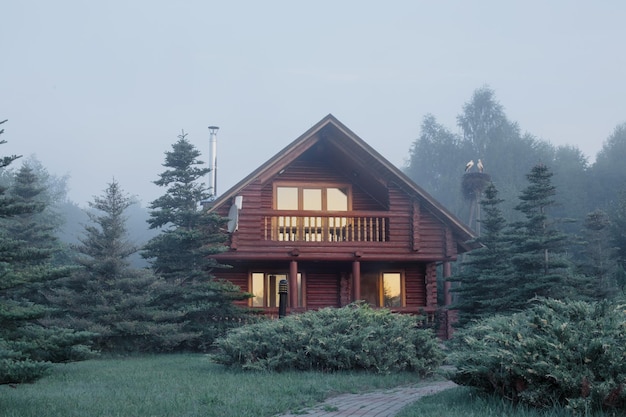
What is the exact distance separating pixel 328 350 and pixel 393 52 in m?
118

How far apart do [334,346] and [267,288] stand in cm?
1317

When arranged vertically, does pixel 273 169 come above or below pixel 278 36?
below

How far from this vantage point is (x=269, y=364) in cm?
1128

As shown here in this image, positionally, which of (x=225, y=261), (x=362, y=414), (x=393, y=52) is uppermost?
(x=393, y=52)

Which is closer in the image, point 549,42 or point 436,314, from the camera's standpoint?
point 436,314

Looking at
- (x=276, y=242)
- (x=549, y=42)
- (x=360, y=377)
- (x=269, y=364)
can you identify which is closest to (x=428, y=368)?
(x=360, y=377)

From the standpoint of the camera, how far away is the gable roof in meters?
21.0

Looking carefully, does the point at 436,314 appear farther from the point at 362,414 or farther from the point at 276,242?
the point at 362,414

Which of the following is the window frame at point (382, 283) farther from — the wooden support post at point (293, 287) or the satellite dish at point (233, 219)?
the satellite dish at point (233, 219)

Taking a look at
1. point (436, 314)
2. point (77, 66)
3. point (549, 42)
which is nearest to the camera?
point (436, 314)

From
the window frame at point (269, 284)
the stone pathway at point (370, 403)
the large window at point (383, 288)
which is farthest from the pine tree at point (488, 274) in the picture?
the stone pathway at point (370, 403)

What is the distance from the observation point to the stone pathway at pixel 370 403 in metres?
7.64

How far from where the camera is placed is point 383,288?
974 inches

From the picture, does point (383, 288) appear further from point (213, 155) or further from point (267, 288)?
point (213, 155)
